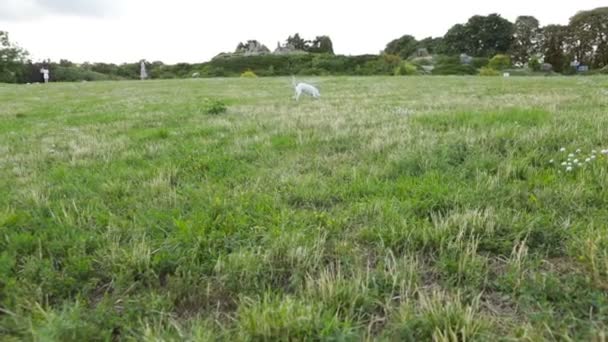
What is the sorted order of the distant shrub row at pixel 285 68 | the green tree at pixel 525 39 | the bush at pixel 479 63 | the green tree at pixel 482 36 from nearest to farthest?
the distant shrub row at pixel 285 68
the bush at pixel 479 63
the green tree at pixel 525 39
the green tree at pixel 482 36

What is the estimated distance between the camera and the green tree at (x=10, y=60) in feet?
181

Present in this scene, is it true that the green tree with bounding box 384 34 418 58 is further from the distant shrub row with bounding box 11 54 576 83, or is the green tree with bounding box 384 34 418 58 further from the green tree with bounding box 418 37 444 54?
the distant shrub row with bounding box 11 54 576 83

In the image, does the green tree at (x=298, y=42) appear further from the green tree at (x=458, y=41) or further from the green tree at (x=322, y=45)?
the green tree at (x=458, y=41)

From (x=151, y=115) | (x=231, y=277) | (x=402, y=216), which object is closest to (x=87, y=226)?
(x=231, y=277)

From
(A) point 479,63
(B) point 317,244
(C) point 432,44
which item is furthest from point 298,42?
(B) point 317,244

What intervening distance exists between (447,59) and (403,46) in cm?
3291

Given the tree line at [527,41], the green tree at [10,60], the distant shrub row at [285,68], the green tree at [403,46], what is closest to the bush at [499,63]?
the distant shrub row at [285,68]

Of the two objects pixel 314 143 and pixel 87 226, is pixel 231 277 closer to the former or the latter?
pixel 87 226

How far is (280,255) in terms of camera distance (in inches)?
91.8

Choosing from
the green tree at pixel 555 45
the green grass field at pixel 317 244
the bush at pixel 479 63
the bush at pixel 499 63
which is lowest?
the green grass field at pixel 317 244

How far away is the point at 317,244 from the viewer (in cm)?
240

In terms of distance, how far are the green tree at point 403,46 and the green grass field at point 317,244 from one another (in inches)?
3749

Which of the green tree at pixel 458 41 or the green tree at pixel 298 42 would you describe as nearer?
the green tree at pixel 458 41

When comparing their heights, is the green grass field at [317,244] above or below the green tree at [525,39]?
below
